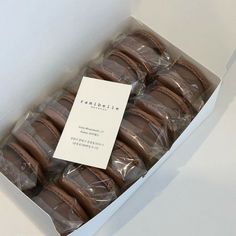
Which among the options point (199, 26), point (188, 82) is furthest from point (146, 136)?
point (199, 26)

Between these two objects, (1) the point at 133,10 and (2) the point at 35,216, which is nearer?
(2) the point at 35,216

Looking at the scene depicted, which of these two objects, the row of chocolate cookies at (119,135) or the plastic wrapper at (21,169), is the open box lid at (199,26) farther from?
the plastic wrapper at (21,169)

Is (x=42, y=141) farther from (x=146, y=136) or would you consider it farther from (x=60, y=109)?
(x=146, y=136)

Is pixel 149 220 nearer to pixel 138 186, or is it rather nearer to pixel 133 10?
pixel 138 186

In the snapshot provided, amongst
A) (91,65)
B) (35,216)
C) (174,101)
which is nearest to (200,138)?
(174,101)

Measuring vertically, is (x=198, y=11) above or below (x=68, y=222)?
above
